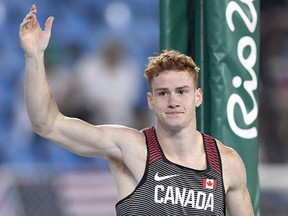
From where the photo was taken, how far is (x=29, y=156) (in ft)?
17.3

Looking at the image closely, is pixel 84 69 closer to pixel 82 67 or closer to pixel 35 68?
pixel 82 67

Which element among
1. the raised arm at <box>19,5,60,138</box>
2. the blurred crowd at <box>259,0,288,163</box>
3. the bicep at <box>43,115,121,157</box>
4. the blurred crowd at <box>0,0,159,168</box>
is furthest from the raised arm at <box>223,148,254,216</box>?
the blurred crowd at <box>259,0,288,163</box>

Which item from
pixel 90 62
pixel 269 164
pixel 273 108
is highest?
pixel 90 62

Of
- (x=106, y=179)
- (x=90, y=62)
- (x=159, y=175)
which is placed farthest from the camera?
(x=90, y=62)

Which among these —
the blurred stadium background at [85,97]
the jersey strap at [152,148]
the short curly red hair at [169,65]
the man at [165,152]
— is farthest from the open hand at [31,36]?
the blurred stadium background at [85,97]

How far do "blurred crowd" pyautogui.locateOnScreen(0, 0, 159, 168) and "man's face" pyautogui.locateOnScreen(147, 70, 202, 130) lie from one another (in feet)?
8.50

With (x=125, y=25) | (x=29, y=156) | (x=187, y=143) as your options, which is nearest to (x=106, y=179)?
(x=29, y=156)

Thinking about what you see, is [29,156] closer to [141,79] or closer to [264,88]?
[141,79]

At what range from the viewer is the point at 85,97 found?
5.43m

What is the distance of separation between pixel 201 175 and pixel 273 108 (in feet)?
10.6

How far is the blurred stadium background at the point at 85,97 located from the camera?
4.99 metres

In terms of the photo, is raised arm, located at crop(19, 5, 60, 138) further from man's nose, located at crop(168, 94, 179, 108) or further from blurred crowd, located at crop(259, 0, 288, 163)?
blurred crowd, located at crop(259, 0, 288, 163)

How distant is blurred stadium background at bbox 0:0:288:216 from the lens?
4992 millimetres

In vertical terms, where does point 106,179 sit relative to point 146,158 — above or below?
below
